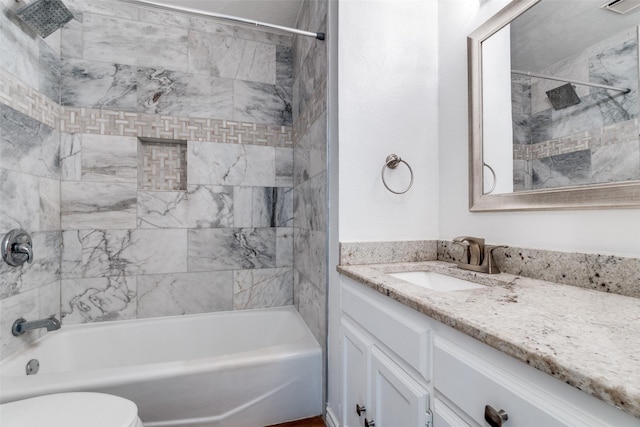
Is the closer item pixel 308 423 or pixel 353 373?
pixel 353 373

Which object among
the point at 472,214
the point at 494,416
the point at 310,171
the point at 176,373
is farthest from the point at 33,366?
the point at 472,214

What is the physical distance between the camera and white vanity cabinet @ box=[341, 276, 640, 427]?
1.49 ft

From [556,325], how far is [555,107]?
0.81 metres

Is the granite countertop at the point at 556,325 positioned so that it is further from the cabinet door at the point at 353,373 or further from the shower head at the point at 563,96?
the shower head at the point at 563,96

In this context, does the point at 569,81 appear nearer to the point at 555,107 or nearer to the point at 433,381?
the point at 555,107

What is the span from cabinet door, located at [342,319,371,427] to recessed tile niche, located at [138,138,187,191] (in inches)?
65.9

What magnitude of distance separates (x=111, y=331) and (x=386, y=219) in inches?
77.1

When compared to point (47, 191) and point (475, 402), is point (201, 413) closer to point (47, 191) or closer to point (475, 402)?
point (475, 402)

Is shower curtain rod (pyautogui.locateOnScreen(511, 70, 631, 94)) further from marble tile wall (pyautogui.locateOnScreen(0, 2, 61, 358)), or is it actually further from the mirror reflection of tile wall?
marble tile wall (pyautogui.locateOnScreen(0, 2, 61, 358))

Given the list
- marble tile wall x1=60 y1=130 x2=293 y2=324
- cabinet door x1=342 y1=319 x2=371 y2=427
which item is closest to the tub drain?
marble tile wall x1=60 y1=130 x2=293 y2=324

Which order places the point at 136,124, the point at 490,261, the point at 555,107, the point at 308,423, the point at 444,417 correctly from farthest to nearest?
1. the point at 136,124
2. the point at 308,423
3. the point at 490,261
4. the point at 555,107
5. the point at 444,417

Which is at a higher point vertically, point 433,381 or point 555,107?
point 555,107

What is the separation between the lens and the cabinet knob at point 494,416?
53 cm

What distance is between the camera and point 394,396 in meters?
0.90
